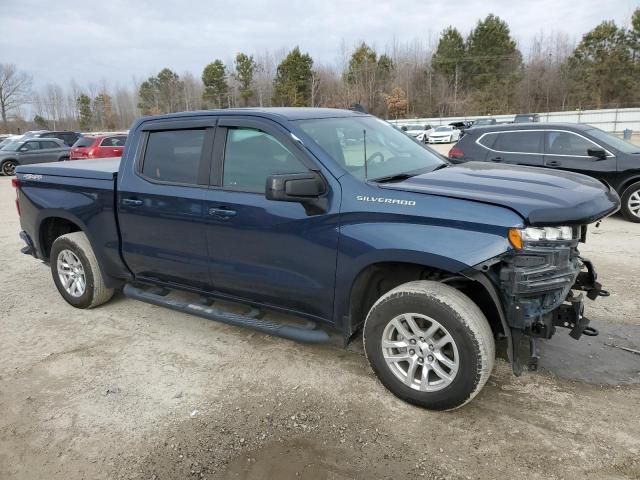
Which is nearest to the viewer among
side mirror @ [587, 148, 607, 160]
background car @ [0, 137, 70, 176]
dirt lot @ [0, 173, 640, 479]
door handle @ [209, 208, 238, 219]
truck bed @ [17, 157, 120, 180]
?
dirt lot @ [0, 173, 640, 479]

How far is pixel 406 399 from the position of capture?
3.21 meters

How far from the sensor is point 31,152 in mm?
20812

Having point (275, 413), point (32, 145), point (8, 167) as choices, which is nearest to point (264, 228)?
point (275, 413)

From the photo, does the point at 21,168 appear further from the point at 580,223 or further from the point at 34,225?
the point at 580,223

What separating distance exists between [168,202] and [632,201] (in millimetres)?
7896

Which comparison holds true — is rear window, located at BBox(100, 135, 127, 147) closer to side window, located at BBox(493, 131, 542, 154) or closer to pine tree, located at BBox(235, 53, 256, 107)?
side window, located at BBox(493, 131, 542, 154)

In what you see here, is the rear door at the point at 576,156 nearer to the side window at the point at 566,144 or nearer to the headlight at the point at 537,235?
the side window at the point at 566,144

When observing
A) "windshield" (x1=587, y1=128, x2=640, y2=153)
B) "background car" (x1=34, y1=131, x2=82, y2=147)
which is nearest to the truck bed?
"windshield" (x1=587, y1=128, x2=640, y2=153)

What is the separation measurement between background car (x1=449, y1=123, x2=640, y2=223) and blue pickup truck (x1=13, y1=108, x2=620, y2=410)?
211 inches

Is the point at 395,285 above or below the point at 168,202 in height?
below

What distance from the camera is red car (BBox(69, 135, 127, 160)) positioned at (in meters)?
18.0

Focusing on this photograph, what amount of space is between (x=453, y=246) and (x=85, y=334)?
11.5 feet

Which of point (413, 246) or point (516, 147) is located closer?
point (413, 246)

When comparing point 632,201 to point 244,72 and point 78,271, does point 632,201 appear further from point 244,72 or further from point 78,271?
point 244,72
